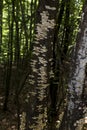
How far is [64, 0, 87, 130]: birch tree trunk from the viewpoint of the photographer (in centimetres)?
283

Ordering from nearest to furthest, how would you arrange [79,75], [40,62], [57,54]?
[79,75] < [40,62] < [57,54]

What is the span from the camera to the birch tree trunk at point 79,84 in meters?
2.83

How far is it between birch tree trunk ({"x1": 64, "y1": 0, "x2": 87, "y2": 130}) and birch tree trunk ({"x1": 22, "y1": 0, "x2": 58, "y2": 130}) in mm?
821

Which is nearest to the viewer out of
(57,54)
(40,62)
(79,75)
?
(79,75)

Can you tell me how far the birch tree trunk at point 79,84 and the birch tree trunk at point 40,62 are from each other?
32.3 inches

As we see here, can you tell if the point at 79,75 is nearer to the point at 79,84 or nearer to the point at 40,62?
the point at 79,84

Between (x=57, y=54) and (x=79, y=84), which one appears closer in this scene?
(x=79, y=84)

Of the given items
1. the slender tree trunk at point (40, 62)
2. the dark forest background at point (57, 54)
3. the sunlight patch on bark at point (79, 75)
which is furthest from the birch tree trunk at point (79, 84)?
the dark forest background at point (57, 54)

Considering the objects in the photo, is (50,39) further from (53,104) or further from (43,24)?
(53,104)

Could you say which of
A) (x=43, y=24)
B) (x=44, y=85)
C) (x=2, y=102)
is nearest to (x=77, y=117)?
(x=44, y=85)

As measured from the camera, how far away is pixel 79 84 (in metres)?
2.91

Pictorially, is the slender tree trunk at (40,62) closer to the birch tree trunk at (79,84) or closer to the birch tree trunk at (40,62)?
the birch tree trunk at (40,62)

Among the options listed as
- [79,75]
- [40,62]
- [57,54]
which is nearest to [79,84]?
[79,75]

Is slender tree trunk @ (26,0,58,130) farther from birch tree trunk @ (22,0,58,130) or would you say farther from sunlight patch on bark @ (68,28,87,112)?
sunlight patch on bark @ (68,28,87,112)
